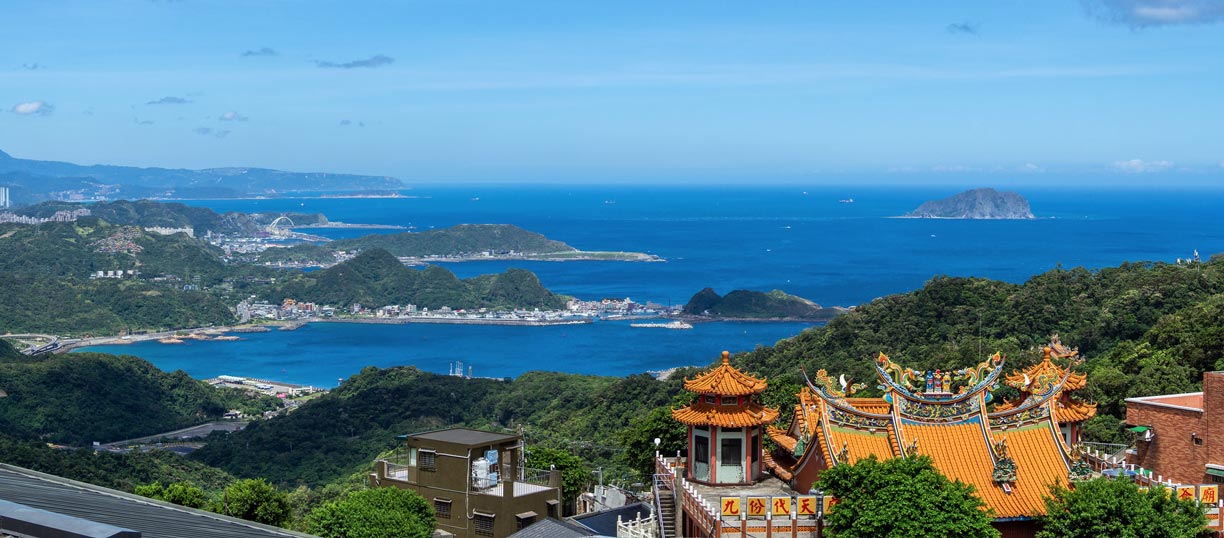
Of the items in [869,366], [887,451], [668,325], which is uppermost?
[887,451]

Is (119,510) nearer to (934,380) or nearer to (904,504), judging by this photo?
(904,504)

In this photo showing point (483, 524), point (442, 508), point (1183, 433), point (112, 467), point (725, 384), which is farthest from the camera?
point (112, 467)

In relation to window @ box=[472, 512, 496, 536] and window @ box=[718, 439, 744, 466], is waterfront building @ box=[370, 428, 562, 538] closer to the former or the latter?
window @ box=[472, 512, 496, 536]

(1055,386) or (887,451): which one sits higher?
(1055,386)

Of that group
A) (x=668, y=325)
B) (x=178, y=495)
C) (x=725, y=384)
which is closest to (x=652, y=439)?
(x=725, y=384)

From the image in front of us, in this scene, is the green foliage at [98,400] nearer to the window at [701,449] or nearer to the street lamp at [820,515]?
the window at [701,449]

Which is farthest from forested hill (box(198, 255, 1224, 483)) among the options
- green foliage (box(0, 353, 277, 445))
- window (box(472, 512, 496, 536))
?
green foliage (box(0, 353, 277, 445))

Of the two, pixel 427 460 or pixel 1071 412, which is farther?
pixel 427 460
